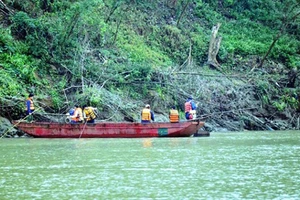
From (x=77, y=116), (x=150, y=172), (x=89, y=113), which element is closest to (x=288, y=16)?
(x=89, y=113)

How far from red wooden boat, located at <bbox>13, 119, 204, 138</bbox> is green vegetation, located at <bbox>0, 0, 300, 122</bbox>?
228 centimetres

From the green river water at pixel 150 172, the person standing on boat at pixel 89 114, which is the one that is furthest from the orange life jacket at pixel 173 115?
the green river water at pixel 150 172

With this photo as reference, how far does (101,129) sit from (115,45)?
9.53 m

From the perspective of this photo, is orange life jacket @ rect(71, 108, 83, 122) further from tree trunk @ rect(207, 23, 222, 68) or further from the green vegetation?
tree trunk @ rect(207, 23, 222, 68)

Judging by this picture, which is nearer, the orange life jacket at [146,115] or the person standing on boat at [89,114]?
the person standing on boat at [89,114]

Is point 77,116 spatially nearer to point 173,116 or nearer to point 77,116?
point 77,116

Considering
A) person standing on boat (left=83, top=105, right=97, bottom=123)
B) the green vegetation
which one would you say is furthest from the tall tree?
person standing on boat (left=83, top=105, right=97, bottom=123)

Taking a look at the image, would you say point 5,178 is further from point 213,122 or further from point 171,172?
point 213,122

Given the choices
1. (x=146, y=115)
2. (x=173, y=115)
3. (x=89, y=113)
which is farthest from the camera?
(x=173, y=115)

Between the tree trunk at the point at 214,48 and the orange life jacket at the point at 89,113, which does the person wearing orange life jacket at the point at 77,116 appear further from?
the tree trunk at the point at 214,48

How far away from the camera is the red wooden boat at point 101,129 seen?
2419 centimetres

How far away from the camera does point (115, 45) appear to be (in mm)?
33000

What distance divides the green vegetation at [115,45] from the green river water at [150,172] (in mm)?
9244

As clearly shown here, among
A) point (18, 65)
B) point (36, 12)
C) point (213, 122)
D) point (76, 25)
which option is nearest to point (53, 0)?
point (36, 12)
